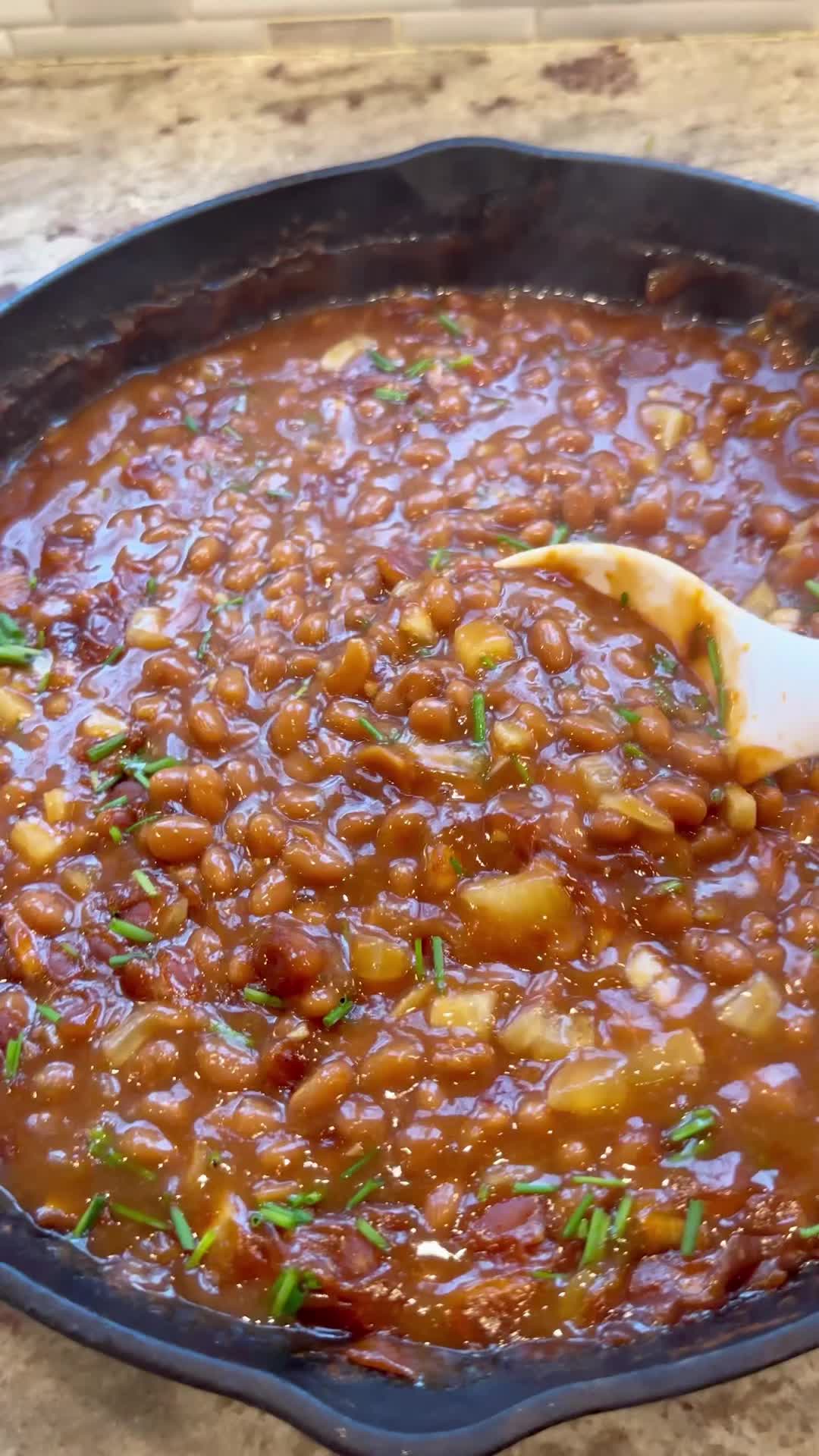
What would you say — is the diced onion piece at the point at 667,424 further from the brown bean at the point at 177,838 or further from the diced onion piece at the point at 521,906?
the brown bean at the point at 177,838

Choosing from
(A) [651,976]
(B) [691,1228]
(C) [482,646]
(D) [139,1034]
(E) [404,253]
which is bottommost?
(B) [691,1228]

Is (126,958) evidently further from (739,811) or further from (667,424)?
(667,424)

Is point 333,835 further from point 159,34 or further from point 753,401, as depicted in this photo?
point 159,34

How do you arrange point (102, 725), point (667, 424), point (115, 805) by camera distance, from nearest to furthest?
point (115, 805) < point (102, 725) < point (667, 424)

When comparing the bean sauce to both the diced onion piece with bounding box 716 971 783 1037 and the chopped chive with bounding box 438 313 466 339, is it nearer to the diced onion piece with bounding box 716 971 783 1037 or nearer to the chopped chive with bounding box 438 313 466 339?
the diced onion piece with bounding box 716 971 783 1037

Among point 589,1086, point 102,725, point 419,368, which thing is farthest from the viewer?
point 419,368

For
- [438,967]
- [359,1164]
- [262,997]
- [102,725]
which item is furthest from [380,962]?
[102,725]

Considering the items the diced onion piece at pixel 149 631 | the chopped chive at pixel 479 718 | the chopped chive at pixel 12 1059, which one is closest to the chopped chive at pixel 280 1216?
the chopped chive at pixel 12 1059
